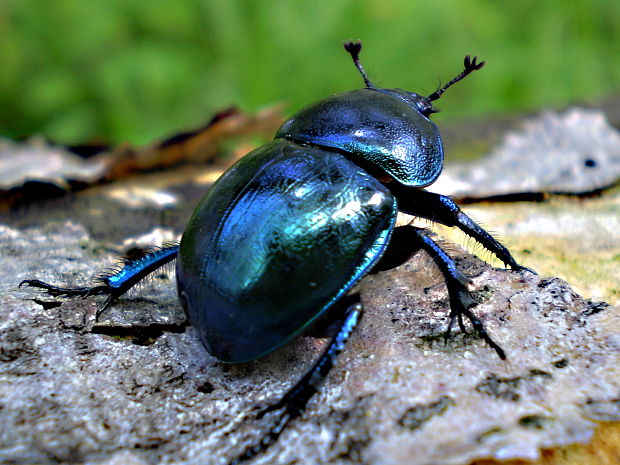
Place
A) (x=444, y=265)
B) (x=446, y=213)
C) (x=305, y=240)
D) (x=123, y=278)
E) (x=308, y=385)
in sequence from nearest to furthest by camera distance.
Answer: (x=308, y=385) < (x=305, y=240) < (x=444, y=265) < (x=123, y=278) < (x=446, y=213)

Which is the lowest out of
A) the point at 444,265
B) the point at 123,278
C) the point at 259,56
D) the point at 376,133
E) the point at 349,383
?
the point at 349,383

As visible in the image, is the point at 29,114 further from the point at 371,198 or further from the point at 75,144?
the point at 371,198

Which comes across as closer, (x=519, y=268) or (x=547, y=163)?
(x=519, y=268)

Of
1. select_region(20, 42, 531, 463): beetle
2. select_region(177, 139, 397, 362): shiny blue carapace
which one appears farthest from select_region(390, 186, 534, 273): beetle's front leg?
select_region(177, 139, 397, 362): shiny blue carapace

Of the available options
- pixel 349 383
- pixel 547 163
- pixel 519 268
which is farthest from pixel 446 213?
pixel 547 163

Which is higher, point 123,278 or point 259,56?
point 259,56

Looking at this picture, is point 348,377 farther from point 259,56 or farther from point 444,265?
point 259,56

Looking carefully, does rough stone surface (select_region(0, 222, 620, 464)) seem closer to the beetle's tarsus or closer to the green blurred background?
the beetle's tarsus

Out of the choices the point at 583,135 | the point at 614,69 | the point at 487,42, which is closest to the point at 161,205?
the point at 583,135
